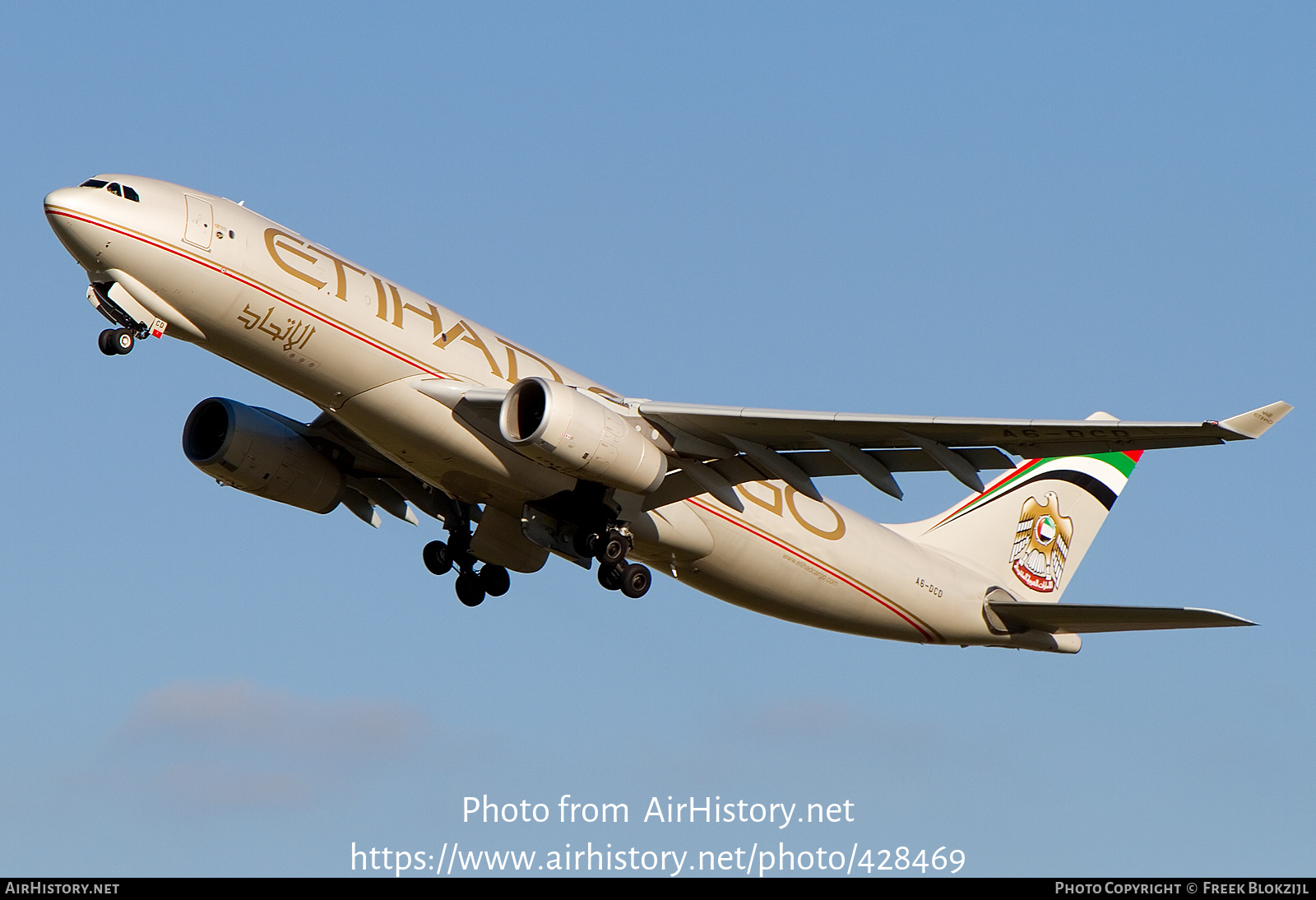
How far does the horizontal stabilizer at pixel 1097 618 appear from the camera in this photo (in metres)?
25.3

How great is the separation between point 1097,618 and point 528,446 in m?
11.0

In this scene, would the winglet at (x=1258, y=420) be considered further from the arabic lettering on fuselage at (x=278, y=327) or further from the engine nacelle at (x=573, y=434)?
the arabic lettering on fuselage at (x=278, y=327)

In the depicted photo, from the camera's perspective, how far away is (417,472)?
24953 mm

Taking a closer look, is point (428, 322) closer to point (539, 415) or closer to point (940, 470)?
point (539, 415)

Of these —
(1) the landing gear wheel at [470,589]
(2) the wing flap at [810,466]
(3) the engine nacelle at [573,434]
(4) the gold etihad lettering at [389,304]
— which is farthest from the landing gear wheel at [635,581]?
(1) the landing gear wheel at [470,589]

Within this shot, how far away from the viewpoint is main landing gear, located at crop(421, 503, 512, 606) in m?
28.0

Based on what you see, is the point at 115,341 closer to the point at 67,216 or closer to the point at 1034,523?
the point at 67,216

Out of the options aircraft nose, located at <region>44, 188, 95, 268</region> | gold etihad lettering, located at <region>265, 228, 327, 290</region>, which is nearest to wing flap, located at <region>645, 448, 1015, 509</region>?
gold etihad lettering, located at <region>265, 228, 327, 290</region>

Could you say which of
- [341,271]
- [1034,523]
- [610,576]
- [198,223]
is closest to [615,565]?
[610,576]

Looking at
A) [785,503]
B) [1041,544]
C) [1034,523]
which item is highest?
[1034,523]

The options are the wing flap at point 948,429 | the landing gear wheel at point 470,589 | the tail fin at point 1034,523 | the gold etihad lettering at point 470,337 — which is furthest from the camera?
the tail fin at point 1034,523

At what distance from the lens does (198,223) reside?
22.6 m
